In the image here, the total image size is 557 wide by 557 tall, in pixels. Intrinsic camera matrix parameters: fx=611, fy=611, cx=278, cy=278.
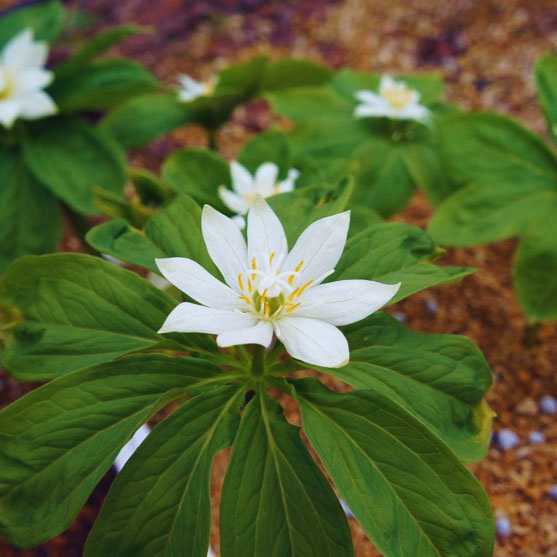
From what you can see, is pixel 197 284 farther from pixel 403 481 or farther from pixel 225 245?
pixel 403 481

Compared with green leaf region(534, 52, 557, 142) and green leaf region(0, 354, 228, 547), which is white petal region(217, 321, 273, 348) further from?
green leaf region(534, 52, 557, 142)

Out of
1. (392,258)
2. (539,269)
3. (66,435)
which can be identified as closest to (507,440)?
(539,269)

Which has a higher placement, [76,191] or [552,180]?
[76,191]

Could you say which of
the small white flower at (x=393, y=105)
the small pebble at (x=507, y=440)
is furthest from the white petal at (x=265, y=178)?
the small pebble at (x=507, y=440)

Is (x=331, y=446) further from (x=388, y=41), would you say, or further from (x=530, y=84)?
(x=388, y=41)

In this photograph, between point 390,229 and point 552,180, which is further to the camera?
point 552,180

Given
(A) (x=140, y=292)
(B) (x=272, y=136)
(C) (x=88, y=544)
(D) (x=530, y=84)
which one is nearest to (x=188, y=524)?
(C) (x=88, y=544)
